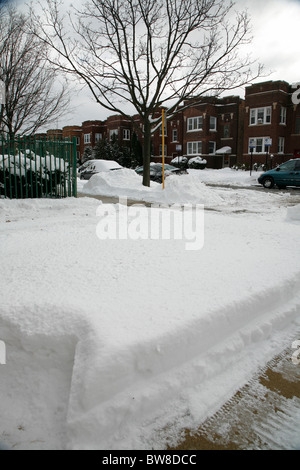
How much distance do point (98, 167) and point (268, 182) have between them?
1077 cm

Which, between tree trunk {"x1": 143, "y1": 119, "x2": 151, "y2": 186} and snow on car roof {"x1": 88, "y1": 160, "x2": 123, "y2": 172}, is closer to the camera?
tree trunk {"x1": 143, "y1": 119, "x2": 151, "y2": 186}

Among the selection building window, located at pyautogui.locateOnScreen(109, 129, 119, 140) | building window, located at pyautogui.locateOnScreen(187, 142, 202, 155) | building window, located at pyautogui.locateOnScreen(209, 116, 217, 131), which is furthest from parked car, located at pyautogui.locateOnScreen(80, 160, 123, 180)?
building window, located at pyautogui.locateOnScreen(109, 129, 119, 140)

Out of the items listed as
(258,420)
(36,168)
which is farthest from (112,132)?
(258,420)

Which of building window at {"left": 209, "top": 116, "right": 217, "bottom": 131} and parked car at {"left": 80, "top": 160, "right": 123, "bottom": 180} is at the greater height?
building window at {"left": 209, "top": 116, "right": 217, "bottom": 131}

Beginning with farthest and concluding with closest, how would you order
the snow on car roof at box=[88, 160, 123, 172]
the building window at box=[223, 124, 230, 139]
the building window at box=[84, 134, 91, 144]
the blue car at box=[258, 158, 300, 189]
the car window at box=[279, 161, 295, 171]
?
the building window at box=[84, 134, 91, 144], the building window at box=[223, 124, 230, 139], the snow on car roof at box=[88, 160, 123, 172], the car window at box=[279, 161, 295, 171], the blue car at box=[258, 158, 300, 189]

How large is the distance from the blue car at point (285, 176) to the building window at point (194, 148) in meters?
21.5

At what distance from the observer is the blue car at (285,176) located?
17.0 meters

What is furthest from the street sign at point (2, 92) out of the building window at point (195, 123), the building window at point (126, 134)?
the building window at point (126, 134)

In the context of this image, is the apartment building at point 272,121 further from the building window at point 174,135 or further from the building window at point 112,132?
the building window at point 112,132

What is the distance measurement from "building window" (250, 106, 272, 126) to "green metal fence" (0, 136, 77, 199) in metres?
27.5

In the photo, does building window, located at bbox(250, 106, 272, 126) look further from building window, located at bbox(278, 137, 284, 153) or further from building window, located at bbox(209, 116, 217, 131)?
building window, located at bbox(209, 116, 217, 131)

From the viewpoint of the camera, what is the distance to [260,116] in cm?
3262

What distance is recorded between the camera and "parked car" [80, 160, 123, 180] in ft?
70.4
